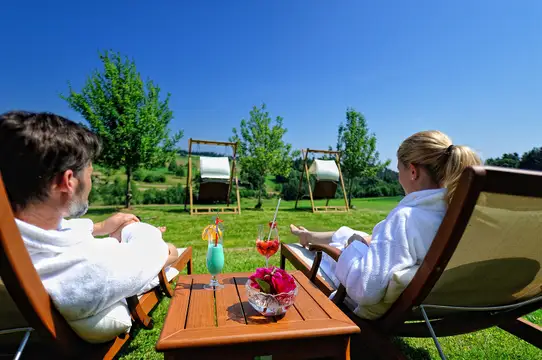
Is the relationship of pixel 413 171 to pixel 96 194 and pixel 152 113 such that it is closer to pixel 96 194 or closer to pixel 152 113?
pixel 152 113

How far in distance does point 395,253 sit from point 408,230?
128mm

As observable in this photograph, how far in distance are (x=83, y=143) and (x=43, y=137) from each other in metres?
0.14

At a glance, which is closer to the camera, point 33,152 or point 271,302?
point 33,152

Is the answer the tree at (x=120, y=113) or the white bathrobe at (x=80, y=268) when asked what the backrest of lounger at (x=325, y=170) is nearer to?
the tree at (x=120, y=113)

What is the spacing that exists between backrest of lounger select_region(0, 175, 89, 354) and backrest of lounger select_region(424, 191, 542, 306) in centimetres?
154

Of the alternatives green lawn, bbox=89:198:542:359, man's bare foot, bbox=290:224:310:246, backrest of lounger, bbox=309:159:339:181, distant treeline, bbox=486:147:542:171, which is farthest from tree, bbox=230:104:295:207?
distant treeline, bbox=486:147:542:171

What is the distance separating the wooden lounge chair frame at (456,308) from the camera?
3.67 feet

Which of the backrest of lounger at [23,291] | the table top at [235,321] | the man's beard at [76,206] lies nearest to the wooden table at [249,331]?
the table top at [235,321]

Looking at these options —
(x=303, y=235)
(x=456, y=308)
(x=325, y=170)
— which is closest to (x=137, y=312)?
(x=456, y=308)

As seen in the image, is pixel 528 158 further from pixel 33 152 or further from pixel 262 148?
pixel 33 152

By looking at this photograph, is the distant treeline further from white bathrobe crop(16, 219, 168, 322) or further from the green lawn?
white bathrobe crop(16, 219, 168, 322)

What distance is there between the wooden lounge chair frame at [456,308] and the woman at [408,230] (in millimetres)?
73

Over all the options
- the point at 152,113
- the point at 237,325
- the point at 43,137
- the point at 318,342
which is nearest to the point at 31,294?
the point at 43,137

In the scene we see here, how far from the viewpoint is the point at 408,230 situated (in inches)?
59.7
